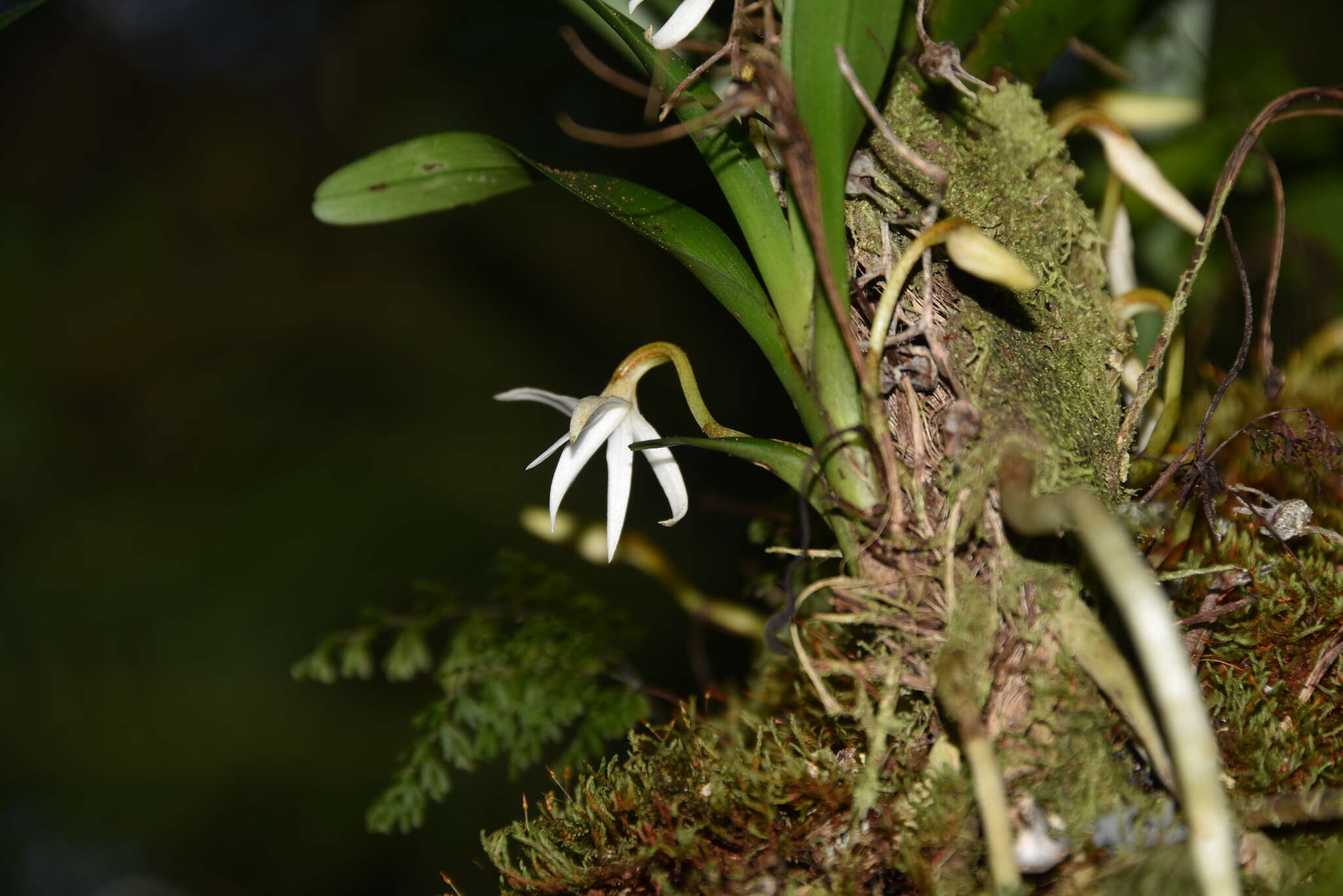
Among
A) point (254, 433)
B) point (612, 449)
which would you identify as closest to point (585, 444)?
point (612, 449)

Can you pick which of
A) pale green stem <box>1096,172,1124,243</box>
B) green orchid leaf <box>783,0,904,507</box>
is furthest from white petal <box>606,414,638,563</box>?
pale green stem <box>1096,172,1124,243</box>

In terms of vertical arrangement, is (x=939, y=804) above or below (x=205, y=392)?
below

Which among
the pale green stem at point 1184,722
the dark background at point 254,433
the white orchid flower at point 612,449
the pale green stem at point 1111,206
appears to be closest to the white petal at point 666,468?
the white orchid flower at point 612,449

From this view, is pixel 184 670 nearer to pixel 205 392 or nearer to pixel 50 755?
pixel 50 755

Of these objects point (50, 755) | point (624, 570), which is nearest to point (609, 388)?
point (624, 570)

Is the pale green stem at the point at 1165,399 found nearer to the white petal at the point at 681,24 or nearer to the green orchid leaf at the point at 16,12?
the white petal at the point at 681,24

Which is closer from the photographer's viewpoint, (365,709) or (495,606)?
(495,606)
